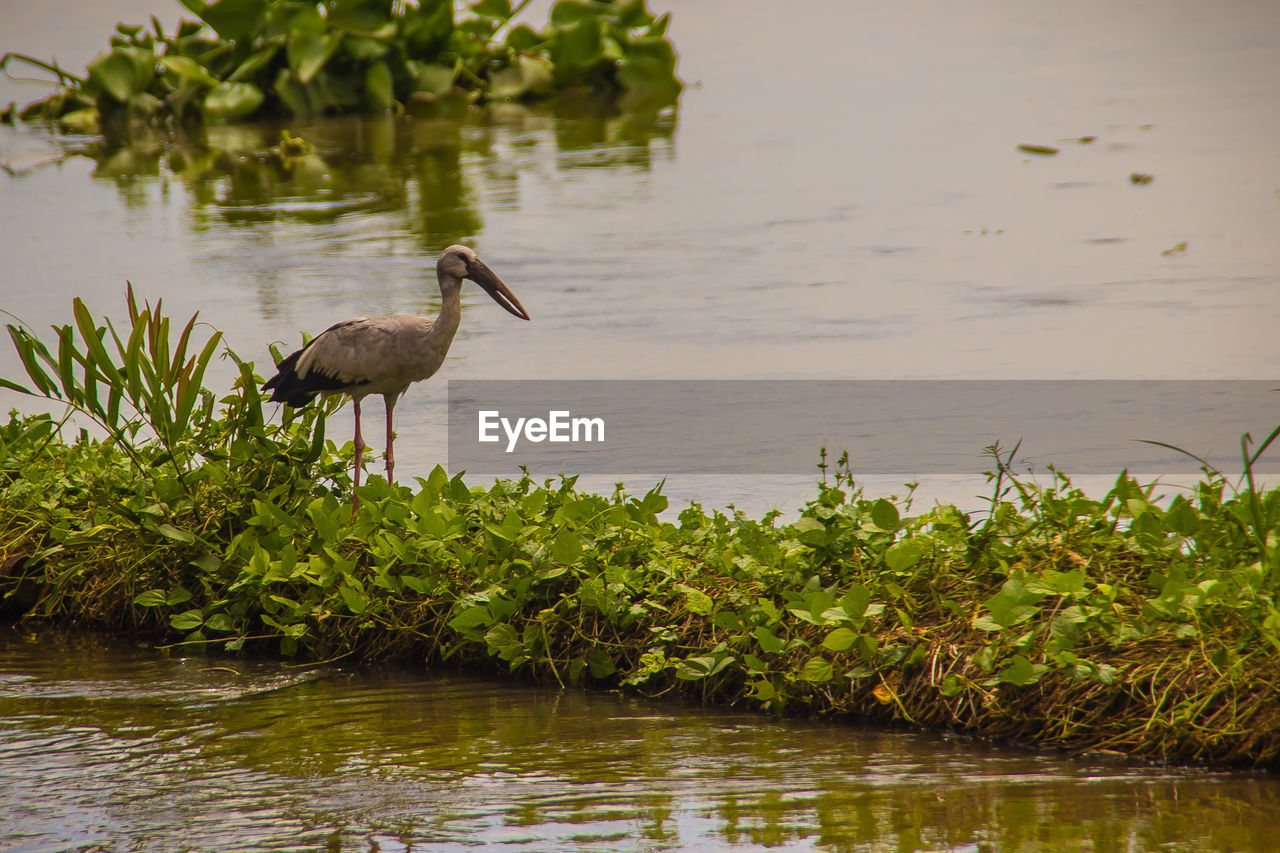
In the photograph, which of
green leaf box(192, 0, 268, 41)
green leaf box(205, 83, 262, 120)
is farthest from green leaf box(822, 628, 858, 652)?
green leaf box(205, 83, 262, 120)

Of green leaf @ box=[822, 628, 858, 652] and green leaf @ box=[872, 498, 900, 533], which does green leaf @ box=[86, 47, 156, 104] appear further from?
green leaf @ box=[822, 628, 858, 652]

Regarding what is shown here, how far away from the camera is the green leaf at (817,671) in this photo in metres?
3.83

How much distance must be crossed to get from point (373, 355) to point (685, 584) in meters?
1.47

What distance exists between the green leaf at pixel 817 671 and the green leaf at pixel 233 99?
38.6ft

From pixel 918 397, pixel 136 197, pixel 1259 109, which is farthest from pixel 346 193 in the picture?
pixel 1259 109

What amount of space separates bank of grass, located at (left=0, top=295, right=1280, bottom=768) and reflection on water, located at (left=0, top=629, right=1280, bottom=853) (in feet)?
0.44

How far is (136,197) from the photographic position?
1145cm

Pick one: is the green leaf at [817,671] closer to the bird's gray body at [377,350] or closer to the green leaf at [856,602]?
the green leaf at [856,602]

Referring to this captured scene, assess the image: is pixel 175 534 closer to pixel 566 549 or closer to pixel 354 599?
pixel 354 599

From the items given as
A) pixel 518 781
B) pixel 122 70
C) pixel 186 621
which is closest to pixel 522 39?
pixel 122 70

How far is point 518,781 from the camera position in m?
3.64

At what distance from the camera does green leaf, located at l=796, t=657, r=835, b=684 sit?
3834 millimetres

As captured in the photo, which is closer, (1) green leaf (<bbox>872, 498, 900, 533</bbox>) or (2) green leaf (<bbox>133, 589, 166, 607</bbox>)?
(1) green leaf (<bbox>872, 498, 900, 533</bbox>)

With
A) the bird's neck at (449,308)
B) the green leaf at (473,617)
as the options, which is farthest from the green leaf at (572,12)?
the green leaf at (473,617)
